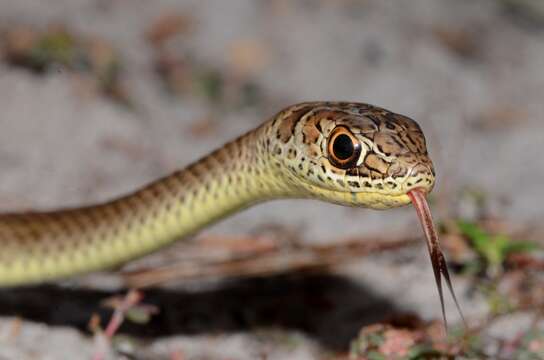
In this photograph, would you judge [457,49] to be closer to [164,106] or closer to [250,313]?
[164,106]

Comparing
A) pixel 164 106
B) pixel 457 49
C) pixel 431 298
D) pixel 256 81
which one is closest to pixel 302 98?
pixel 256 81

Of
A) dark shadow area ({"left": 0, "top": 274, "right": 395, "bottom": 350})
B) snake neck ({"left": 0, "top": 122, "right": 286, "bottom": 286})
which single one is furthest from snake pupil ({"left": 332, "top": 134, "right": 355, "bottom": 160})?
dark shadow area ({"left": 0, "top": 274, "right": 395, "bottom": 350})

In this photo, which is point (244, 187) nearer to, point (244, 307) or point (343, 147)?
point (343, 147)

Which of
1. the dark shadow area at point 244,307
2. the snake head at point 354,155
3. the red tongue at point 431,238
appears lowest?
the dark shadow area at point 244,307

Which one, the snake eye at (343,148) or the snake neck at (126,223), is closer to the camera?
the snake eye at (343,148)

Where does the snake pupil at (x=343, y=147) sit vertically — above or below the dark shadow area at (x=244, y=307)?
above

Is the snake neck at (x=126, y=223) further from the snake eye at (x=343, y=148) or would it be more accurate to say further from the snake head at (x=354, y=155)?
the snake eye at (x=343, y=148)

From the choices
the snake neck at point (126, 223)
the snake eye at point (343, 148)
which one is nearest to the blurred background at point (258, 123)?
the snake neck at point (126, 223)

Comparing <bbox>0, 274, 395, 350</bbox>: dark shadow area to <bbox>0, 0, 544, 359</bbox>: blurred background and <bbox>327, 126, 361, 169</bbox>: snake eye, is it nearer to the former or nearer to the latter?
<bbox>0, 0, 544, 359</bbox>: blurred background
